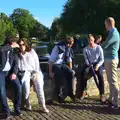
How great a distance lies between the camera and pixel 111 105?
25.9ft

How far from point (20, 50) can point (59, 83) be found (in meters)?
1.37

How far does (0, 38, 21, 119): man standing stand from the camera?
23.0ft

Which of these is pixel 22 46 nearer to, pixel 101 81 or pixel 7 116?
pixel 7 116

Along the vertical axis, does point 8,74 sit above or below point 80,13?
below

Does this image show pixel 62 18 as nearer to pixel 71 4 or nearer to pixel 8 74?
pixel 71 4

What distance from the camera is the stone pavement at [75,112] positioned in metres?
7.03

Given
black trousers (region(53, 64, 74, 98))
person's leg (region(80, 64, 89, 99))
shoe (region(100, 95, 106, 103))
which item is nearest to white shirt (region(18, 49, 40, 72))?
black trousers (region(53, 64, 74, 98))

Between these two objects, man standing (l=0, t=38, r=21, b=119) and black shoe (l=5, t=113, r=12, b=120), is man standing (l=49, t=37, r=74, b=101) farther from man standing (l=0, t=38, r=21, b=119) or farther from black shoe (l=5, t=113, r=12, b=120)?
black shoe (l=5, t=113, r=12, b=120)

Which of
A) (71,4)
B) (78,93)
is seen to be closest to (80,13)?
(71,4)

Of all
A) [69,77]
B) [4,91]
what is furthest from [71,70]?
[4,91]

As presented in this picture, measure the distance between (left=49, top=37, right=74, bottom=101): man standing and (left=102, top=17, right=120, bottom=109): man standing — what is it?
998mm

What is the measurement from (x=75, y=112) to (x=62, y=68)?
4.31 ft

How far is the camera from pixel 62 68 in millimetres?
8289

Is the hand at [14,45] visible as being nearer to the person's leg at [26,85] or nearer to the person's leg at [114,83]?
the person's leg at [26,85]
